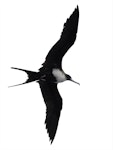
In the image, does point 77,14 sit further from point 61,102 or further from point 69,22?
point 61,102

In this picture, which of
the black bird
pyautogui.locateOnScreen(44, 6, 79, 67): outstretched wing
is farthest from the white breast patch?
pyautogui.locateOnScreen(44, 6, 79, 67): outstretched wing

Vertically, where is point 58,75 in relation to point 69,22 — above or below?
below

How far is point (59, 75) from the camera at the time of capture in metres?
12.2

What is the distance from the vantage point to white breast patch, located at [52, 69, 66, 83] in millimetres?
12113

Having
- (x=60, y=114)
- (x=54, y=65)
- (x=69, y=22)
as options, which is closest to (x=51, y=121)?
(x=60, y=114)

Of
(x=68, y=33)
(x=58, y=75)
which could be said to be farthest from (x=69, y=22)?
(x=58, y=75)

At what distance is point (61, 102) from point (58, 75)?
1.64ft

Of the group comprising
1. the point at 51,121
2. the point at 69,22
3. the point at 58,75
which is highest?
the point at 69,22

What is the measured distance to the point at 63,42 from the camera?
11875mm

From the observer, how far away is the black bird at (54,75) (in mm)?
11805

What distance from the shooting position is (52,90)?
40.4 feet

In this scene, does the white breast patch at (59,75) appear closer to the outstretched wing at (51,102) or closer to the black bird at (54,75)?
the black bird at (54,75)

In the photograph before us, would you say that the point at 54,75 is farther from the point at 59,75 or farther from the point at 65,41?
the point at 65,41

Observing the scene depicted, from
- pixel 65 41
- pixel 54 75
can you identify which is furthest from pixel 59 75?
pixel 65 41
